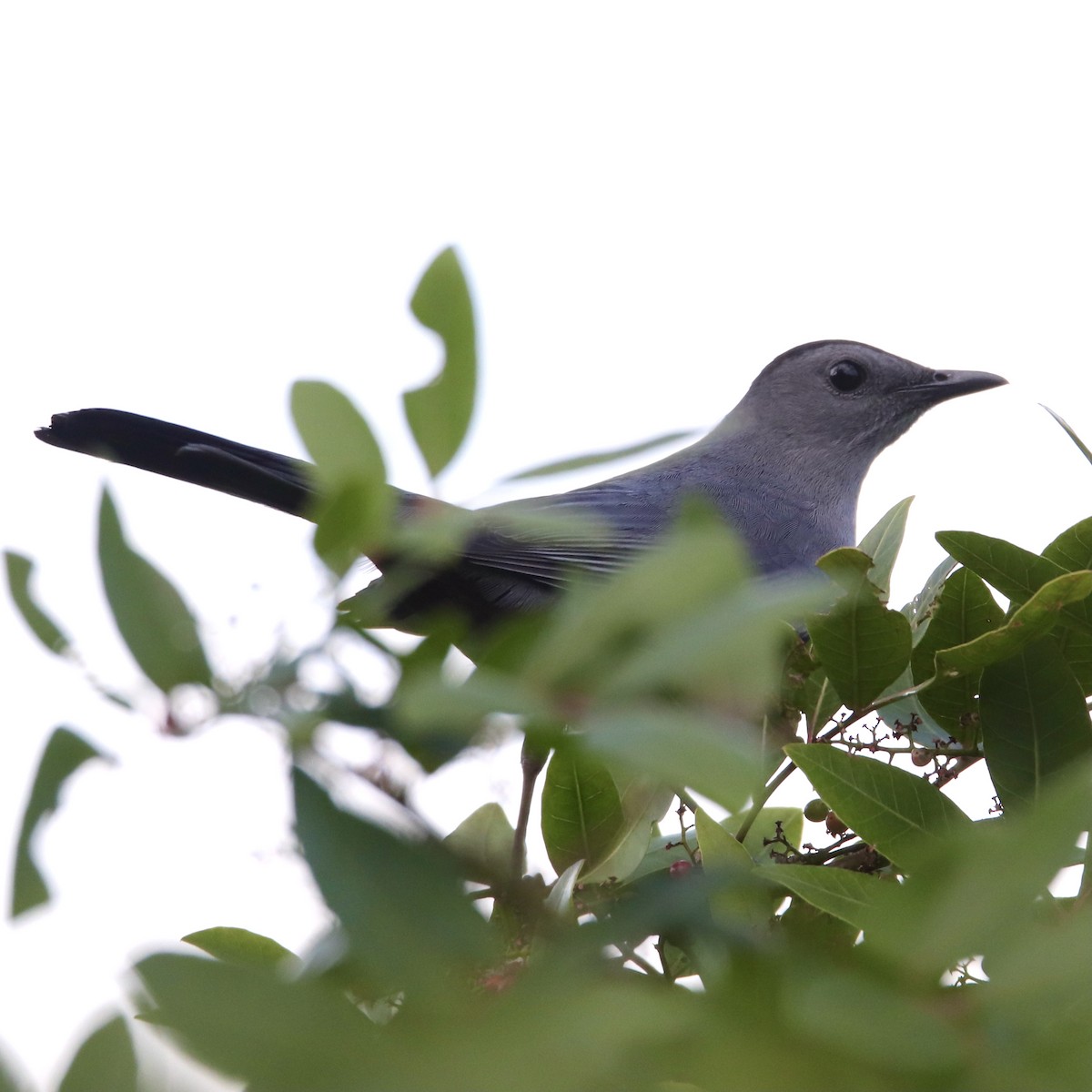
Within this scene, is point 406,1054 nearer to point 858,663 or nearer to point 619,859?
point 858,663

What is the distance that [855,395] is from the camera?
17.9 feet

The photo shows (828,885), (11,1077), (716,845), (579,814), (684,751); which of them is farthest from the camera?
(579,814)

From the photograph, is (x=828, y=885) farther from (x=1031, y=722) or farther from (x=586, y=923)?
(x=586, y=923)

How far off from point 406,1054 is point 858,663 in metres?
1.27

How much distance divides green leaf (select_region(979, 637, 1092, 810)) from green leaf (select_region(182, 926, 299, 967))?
0.83 m

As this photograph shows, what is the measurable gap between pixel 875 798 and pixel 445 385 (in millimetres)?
835

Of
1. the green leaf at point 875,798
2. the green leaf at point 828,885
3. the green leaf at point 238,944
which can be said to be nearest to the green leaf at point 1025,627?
the green leaf at point 875,798

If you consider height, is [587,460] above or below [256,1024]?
above

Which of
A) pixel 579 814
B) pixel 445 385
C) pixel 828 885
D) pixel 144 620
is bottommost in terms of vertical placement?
pixel 579 814

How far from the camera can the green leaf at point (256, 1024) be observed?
1.55 ft

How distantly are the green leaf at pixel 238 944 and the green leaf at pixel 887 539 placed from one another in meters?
1.11

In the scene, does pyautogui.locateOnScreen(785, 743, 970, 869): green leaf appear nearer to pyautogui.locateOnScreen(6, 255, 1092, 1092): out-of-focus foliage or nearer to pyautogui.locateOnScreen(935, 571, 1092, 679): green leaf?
pyautogui.locateOnScreen(935, 571, 1092, 679): green leaf

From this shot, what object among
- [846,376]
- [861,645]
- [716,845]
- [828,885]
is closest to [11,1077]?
[828,885]

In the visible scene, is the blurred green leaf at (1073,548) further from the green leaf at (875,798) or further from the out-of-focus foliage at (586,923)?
the out-of-focus foliage at (586,923)
